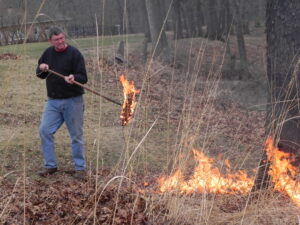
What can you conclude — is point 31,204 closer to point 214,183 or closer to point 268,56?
point 214,183

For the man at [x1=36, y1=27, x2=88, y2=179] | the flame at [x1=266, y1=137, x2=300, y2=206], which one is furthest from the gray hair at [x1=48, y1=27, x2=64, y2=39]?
the flame at [x1=266, y1=137, x2=300, y2=206]

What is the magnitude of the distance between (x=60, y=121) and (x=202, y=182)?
2664mm

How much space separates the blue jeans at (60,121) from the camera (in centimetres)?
624

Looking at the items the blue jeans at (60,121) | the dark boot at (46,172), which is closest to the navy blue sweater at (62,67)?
the blue jeans at (60,121)

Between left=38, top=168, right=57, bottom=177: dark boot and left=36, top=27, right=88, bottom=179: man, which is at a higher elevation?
left=36, top=27, right=88, bottom=179: man

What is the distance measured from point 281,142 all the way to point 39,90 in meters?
8.60

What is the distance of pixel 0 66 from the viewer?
14.4 meters

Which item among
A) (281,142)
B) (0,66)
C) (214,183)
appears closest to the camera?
(214,183)

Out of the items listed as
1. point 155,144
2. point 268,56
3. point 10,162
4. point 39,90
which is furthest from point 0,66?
point 268,56

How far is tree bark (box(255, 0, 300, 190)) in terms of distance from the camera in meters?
4.93

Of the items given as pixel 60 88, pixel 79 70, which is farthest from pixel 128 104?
pixel 60 88

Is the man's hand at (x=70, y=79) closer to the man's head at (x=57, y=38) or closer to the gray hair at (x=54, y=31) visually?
the man's head at (x=57, y=38)

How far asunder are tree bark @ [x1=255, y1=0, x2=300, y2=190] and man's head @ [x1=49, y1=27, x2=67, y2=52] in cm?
248

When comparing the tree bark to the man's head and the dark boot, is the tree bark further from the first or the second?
the dark boot
